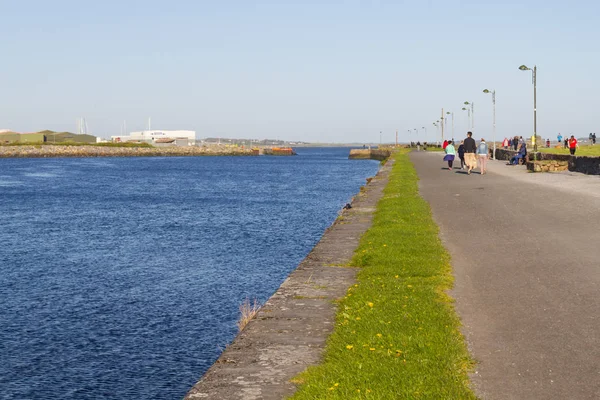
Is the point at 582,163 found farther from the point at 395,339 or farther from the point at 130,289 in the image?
the point at 395,339

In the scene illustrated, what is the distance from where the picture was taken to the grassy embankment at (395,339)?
6055 millimetres

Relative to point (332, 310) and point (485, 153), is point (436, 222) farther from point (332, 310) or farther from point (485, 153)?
point (485, 153)

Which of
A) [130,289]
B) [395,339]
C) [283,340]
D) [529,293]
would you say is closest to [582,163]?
[130,289]

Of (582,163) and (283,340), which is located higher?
(582,163)

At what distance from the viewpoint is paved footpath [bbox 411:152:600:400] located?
643 centimetres

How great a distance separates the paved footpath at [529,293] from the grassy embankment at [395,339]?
0.27 m

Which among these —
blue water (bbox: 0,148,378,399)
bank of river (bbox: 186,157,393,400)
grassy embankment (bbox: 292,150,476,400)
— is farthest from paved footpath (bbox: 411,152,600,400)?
blue water (bbox: 0,148,378,399)

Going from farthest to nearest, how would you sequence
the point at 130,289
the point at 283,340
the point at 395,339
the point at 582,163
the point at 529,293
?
the point at 582,163
the point at 130,289
the point at 529,293
the point at 283,340
the point at 395,339

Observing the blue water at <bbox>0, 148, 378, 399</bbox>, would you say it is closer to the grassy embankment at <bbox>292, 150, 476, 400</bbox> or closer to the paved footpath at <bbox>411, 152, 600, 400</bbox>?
the grassy embankment at <bbox>292, 150, 476, 400</bbox>

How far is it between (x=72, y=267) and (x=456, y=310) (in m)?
14.5

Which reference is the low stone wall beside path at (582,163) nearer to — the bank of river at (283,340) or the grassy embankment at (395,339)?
the grassy embankment at (395,339)

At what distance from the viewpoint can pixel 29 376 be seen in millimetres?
11141

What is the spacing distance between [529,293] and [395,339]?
3.32m

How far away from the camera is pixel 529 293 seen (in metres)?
9.90
